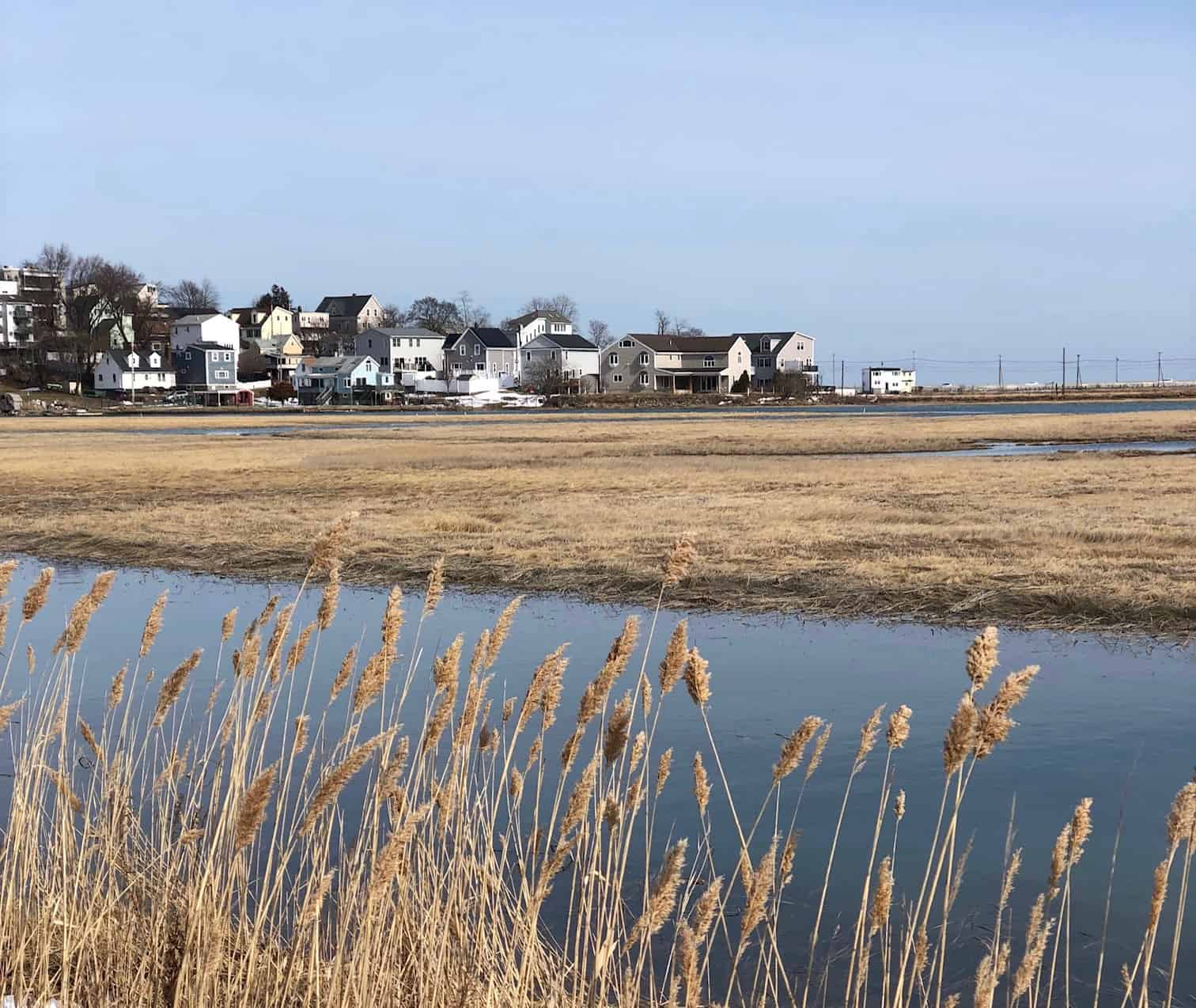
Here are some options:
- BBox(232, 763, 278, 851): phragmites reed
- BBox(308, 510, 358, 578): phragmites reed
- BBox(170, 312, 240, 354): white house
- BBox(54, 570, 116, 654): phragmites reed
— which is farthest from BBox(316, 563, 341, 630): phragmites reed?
BBox(170, 312, 240, 354): white house

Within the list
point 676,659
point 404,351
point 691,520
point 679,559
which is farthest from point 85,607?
point 404,351

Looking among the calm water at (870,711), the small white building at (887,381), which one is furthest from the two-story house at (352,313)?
the calm water at (870,711)

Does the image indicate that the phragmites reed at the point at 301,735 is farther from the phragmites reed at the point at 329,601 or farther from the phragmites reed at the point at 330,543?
the phragmites reed at the point at 330,543

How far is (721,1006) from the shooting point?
18.6 feet

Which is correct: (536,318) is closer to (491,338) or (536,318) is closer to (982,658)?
(491,338)

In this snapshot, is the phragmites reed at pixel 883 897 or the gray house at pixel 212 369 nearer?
the phragmites reed at pixel 883 897

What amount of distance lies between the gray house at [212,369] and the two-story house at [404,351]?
1581 centimetres

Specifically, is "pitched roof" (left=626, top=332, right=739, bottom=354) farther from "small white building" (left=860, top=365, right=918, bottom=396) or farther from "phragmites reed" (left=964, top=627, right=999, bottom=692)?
"phragmites reed" (left=964, top=627, right=999, bottom=692)

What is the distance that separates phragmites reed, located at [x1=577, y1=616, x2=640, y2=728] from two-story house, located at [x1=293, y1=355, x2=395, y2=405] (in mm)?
138234

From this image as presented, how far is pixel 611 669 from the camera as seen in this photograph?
4.05 meters

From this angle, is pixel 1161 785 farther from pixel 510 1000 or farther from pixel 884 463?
pixel 884 463

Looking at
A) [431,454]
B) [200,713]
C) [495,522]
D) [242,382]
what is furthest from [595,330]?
[200,713]

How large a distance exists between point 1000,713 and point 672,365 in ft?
473

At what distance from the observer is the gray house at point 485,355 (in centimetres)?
15112
